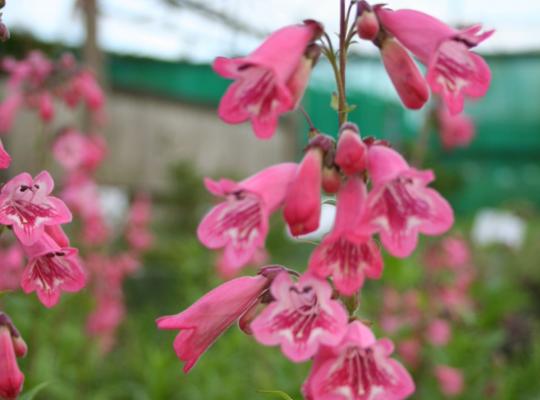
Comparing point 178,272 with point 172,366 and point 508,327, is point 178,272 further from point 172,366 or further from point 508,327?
point 508,327

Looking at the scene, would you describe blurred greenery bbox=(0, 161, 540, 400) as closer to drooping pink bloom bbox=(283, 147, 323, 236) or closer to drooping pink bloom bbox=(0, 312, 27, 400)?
drooping pink bloom bbox=(0, 312, 27, 400)

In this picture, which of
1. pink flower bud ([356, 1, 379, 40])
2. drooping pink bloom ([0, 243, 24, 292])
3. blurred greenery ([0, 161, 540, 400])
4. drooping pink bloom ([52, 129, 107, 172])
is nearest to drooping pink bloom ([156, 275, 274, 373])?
pink flower bud ([356, 1, 379, 40])

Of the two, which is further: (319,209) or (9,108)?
(9,108)

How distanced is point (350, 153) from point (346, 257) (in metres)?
0.18

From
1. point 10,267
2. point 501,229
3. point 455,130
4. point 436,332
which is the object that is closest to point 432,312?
point 436,332

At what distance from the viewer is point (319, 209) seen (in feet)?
4.16

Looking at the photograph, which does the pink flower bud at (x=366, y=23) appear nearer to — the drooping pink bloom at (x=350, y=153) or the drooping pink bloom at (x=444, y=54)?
the drooping pink bloom at (x=444, y=54)

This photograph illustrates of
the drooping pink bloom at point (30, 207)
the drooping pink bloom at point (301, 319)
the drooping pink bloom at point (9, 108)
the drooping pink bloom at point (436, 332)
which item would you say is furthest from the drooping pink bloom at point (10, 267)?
the drooping pink bloom at point (436, 332)

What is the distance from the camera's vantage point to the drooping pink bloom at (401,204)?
4.20 feet

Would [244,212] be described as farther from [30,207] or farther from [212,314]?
[30,207]

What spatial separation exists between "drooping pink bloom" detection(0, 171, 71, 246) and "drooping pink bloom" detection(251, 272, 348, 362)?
491 mm

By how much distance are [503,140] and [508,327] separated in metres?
14.4

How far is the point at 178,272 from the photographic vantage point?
28.0 feet

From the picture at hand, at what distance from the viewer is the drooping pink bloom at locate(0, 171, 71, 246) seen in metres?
1.49
